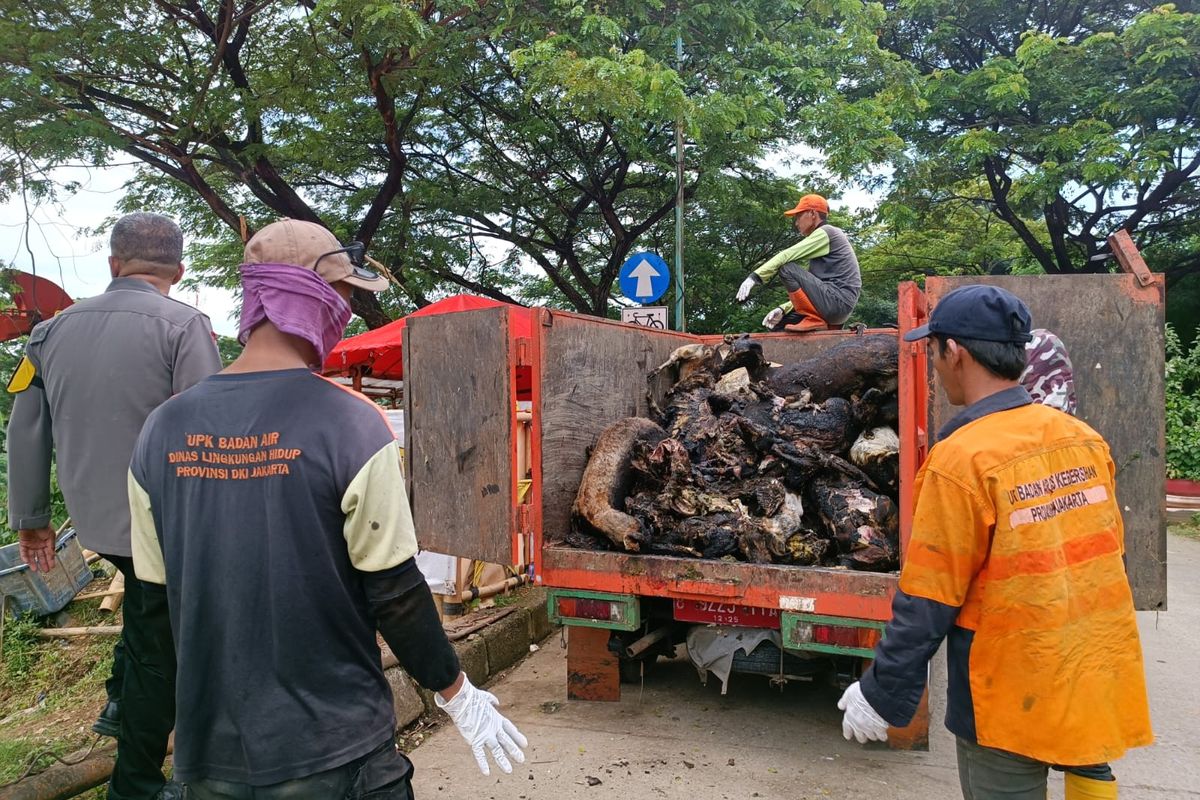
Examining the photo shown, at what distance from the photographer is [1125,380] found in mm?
3689

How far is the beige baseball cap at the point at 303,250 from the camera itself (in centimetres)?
181

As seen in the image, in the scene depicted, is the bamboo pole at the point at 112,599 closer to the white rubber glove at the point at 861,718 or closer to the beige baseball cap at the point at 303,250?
the beige baseball cap at the point at 303,250

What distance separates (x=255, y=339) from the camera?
175 centimetres

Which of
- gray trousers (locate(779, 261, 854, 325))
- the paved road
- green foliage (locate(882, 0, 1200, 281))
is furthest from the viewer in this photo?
green foliage (locate(882, 0, 1200, 281))

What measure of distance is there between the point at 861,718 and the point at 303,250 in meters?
1.74

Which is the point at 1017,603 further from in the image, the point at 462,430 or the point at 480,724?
the point at 462,430

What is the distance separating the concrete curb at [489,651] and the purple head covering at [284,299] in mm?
2730

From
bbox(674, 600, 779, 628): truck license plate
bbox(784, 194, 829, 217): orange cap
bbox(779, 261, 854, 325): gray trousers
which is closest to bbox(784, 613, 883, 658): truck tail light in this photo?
bbox(674, 600, 779, 628): truck license plate

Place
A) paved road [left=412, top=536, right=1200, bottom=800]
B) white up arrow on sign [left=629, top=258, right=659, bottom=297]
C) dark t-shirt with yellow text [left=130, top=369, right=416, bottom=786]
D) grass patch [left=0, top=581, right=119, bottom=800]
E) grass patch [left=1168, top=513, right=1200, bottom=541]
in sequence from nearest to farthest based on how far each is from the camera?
dark t-shirt with yellow text [left=130, top=369, right=416, bottom=786] < grass patch [left=0, top=581, right=119, bottom=800] < paved road [left=412, top=536, right=1200, bottom=800] < white up arrow on sign [left=629, top=258, right=659, bottom=297] < grass patch [left=1168, top=513, right=1200, bottom=541]

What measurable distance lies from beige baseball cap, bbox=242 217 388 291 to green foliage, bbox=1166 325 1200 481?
529 inches

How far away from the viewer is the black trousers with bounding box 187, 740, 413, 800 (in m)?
1.64

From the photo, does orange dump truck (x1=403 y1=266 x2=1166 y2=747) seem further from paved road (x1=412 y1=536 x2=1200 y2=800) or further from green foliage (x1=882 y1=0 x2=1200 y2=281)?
green foliage (x1=882 y1=0 x2=1200 y2=281)

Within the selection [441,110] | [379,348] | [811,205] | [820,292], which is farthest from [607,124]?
[820,292]

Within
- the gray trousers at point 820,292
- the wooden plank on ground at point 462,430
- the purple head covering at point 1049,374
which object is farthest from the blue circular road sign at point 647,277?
the purple head covering at point 1049,374
